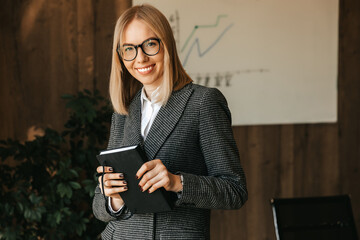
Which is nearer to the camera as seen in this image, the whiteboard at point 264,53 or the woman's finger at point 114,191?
the woman's finger at point 114,191

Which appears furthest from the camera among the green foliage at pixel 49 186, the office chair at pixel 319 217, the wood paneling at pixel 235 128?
the wood paneling at pixel 235 128

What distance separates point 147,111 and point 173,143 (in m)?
0.18

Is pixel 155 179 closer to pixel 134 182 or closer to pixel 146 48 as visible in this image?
pixel 134 182

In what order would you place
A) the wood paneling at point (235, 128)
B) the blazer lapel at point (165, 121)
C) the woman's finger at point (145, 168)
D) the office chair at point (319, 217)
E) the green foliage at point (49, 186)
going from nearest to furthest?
the woman's finger at point (145, 168) → the blazer lapel at point (165, 121) → the office chair at point (319, 217) → the green foliage at point (49, 186) → the wood paneling at point (235, 128)

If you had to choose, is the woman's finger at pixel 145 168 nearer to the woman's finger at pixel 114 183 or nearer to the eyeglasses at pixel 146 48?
the woman's finger at pixel 114 183

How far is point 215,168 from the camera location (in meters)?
1.03

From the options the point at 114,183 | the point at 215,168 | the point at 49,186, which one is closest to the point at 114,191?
the point at 114,183

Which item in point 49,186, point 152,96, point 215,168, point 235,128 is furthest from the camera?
point 235,128

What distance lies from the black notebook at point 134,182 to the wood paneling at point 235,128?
5.34ft

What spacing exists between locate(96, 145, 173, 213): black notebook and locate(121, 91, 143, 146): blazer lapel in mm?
159

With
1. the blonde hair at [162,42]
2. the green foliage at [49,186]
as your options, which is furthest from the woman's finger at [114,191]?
the green foliage at [49,186]

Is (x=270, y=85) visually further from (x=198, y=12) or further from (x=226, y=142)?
(x=226, y=142)

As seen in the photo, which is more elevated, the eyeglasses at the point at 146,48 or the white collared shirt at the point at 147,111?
the eyeglasses at the point at 146,48

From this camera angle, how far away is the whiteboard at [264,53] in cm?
254
